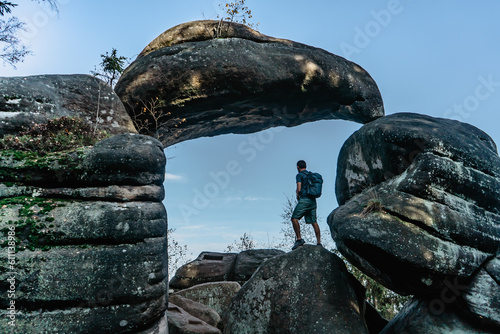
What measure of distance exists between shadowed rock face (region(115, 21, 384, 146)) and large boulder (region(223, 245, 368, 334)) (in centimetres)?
510

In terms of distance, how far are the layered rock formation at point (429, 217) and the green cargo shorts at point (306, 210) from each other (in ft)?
3.53

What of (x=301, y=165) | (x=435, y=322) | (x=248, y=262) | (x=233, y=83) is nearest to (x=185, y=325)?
(x=435, y=322)

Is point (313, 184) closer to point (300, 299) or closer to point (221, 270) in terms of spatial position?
point (300, 299)

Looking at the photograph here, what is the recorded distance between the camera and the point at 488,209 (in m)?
7.27

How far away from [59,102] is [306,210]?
21.9ft

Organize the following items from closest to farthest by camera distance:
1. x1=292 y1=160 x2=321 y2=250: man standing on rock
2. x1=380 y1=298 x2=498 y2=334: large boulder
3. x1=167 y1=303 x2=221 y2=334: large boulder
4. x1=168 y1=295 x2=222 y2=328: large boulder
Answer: x1=380 y1=298 x2=498 y2=334: large boulder → x1=167 y1=303 x2=221 y2=334: large boulder → x1=168 y1=295 x2=222 y2=328: large boulder → x1=292 y1=160 x2=321 y2=250: man standing on rock

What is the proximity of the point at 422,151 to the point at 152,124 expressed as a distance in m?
7.09

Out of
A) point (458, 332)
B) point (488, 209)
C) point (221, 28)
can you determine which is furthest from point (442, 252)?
point (221, 28)

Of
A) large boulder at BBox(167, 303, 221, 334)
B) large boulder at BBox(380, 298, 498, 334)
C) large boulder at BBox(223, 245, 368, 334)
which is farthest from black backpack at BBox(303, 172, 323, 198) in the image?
large boulder at BBox(167, 303, 221, 334)

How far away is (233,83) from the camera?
973 cm

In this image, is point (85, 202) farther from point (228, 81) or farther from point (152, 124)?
point (228, 81)

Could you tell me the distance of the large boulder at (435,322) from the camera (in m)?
6.30

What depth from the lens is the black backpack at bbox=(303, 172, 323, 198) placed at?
29.7 feet

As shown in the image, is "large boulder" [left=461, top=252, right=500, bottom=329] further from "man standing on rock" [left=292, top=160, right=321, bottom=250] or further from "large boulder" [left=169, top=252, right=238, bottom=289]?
"large boulder" [left=169, top=252, right=238, bottom=289]
